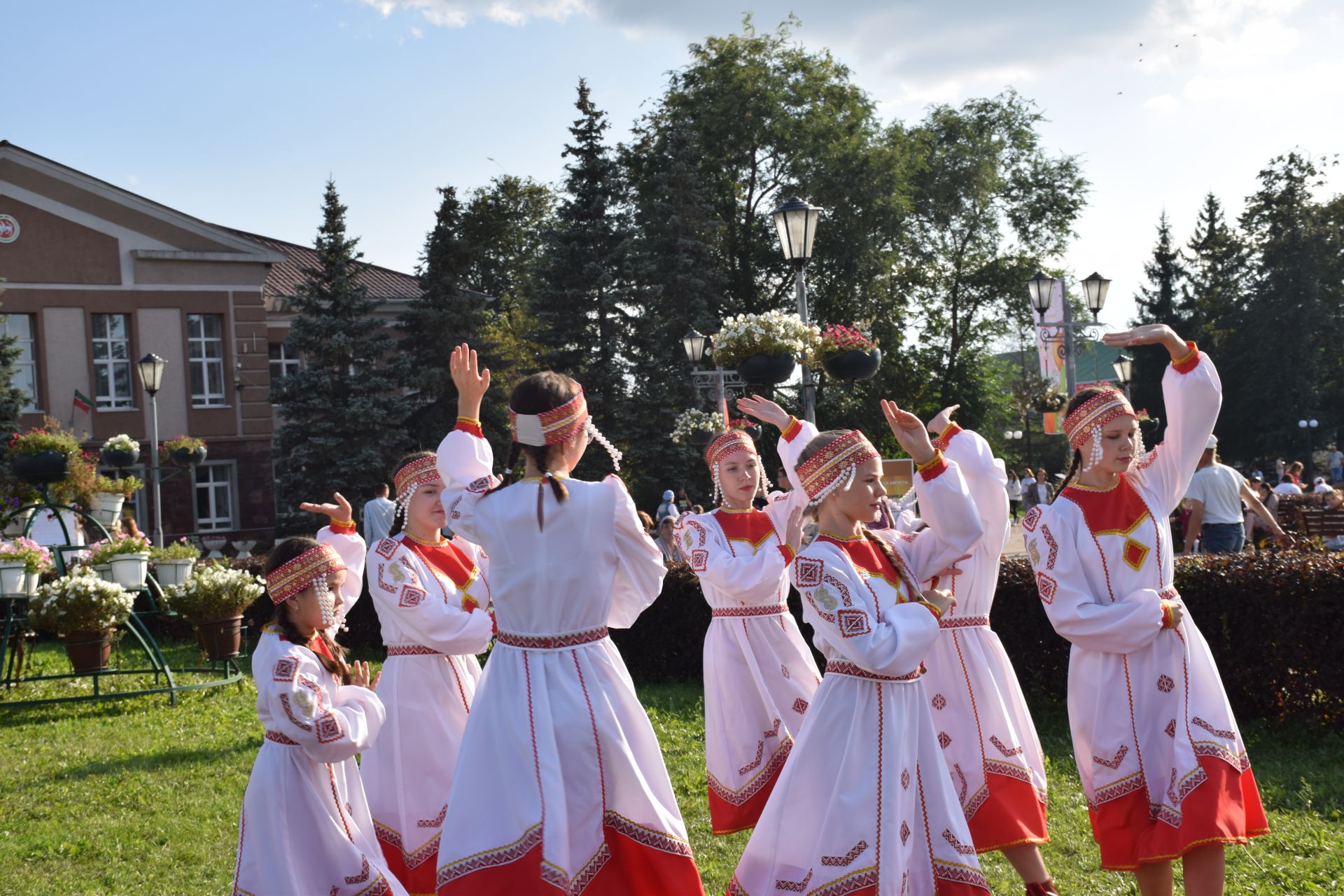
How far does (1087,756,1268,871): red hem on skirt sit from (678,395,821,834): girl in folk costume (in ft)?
6.14

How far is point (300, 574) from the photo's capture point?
4.59m

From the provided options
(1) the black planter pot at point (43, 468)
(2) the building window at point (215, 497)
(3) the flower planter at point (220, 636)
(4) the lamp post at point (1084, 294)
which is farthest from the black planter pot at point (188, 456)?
(4) the lamp post at point (1084, 294)

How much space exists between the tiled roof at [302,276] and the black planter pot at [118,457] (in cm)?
1614

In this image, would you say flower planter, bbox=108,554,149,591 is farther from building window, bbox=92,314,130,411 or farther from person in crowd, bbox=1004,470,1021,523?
person in crowd, bbox=1004,470,1021,523

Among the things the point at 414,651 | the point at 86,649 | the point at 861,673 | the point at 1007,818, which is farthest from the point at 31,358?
the point at 861,673

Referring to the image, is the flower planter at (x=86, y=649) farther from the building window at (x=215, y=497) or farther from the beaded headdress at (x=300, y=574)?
the building window at (x=215, y=497)

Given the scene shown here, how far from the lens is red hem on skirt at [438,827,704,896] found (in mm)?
4012

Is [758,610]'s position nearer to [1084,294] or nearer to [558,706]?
[558,706]

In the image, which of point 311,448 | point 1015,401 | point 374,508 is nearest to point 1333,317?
point 1015,401

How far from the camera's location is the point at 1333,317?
2055 inches

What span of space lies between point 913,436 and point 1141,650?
132 cm

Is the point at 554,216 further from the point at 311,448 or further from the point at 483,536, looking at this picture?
the point at 483,536

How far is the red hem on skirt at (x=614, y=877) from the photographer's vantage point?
401 cm

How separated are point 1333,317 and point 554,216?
34642 mm
